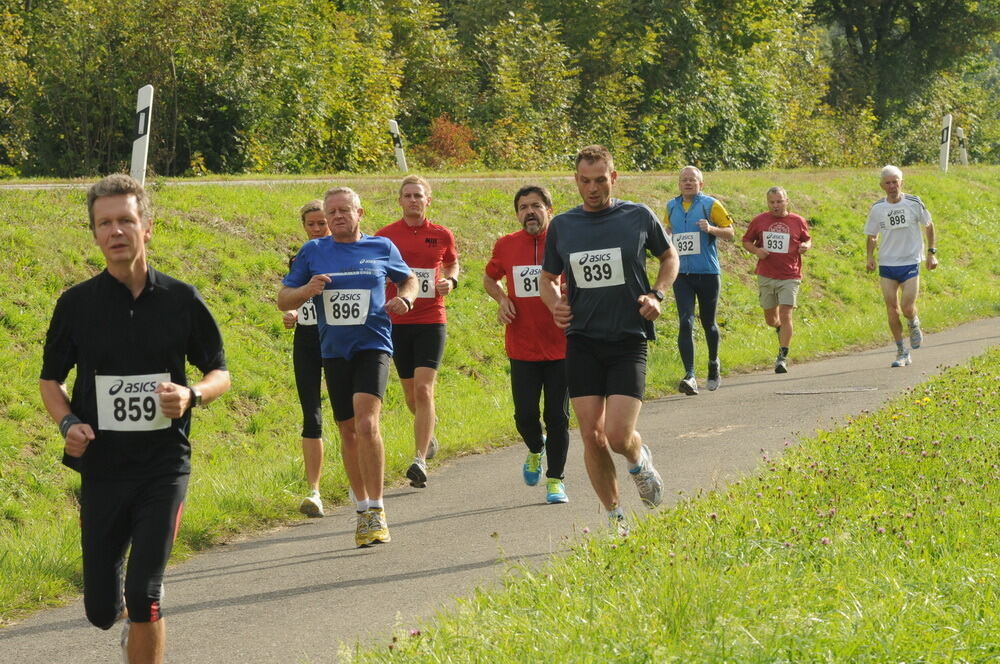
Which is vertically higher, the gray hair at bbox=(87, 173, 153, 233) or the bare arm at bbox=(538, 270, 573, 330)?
the gray hair at bbox=(87, 173, 153, 233)

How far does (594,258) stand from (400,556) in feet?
6.67

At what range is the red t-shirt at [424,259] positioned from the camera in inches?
411

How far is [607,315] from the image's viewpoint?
765 centimetres

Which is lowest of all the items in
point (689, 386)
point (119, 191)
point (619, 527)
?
point (689, 386)

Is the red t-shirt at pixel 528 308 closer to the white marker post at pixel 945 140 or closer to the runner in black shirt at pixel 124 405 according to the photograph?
the runner in black shirt at pixel 124 405

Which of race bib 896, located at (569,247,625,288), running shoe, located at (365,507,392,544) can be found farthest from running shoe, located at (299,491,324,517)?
race bib 896, located at (569,247,625,288)

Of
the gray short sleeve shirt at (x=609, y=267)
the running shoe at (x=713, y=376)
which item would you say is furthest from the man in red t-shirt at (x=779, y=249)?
the gray short sleeve shirt at (x=609, y=267)

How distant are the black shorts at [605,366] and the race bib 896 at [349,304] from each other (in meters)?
1.39

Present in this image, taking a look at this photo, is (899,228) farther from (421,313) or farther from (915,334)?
(421,313)

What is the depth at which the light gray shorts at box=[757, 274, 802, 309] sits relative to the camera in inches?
648

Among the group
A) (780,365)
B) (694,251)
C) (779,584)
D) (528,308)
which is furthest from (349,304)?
(780,365)

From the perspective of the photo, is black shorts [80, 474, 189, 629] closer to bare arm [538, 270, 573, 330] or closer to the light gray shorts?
bare arm [538, 270, 573, 330]

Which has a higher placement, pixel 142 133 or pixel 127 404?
pixel 142 133

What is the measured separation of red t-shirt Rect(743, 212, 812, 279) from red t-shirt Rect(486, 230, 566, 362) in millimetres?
7343
